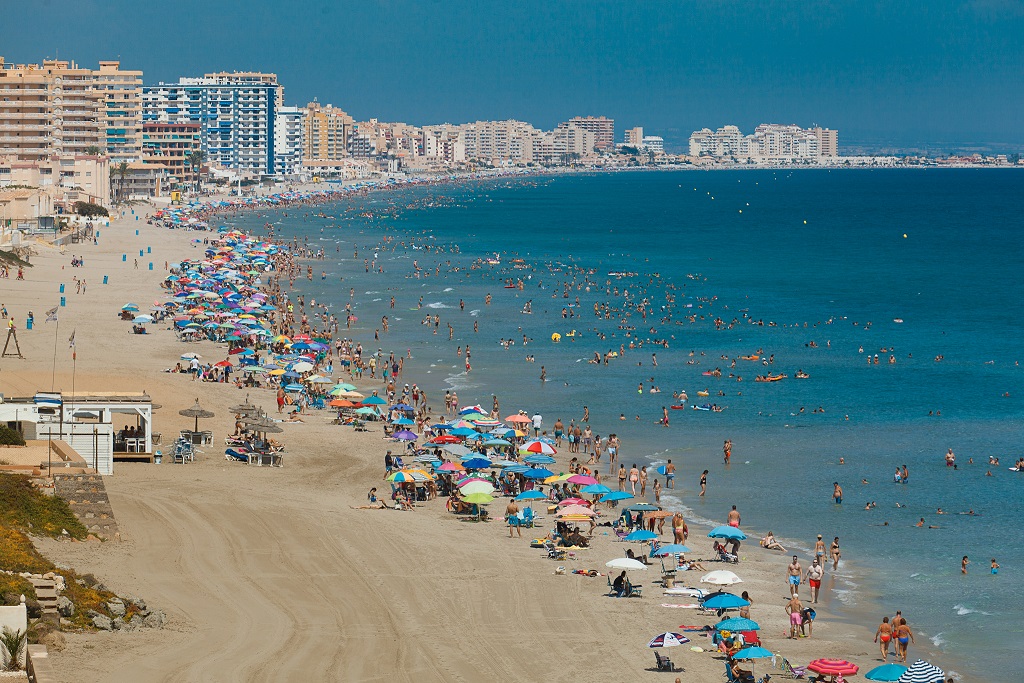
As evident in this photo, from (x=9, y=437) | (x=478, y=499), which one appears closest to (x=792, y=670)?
(x=478, y=499)

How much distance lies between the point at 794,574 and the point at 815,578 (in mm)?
421

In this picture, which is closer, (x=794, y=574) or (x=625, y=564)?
(x=625, y=564)

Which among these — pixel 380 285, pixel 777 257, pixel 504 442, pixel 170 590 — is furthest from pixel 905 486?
pixel 777 257

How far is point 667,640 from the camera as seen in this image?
66.4ft

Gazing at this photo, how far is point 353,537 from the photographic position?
2555 centimetres

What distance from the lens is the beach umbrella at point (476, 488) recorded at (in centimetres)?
2835

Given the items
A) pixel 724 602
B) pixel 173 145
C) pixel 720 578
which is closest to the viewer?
pixel 724 602

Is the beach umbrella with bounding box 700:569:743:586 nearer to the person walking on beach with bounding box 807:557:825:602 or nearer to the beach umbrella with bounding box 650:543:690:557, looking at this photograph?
the beach umbrella with bounding box 650:543:690:557

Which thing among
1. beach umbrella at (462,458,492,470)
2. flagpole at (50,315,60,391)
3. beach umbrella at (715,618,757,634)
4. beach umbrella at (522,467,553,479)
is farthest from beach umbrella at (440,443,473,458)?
beach umbrella at (715,618,757,634)

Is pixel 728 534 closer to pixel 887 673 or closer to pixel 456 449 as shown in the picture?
pixel 887 673

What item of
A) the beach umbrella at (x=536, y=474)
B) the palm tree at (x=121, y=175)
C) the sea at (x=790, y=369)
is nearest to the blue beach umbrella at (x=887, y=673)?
the sea at (x=790, y=369)

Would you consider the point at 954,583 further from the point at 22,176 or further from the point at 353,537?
the point at 22,176

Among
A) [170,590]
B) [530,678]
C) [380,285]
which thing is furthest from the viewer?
[380,285]

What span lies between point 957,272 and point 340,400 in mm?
64183
